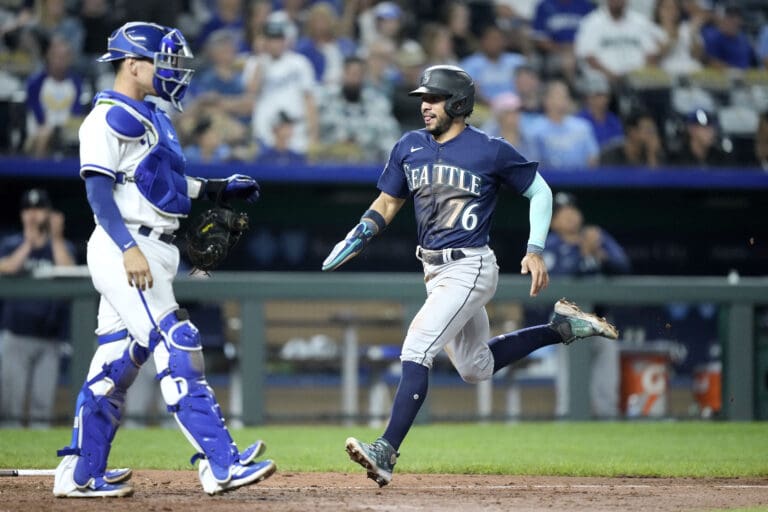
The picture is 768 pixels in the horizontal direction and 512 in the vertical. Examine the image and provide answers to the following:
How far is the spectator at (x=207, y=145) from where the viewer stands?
11.8 metres

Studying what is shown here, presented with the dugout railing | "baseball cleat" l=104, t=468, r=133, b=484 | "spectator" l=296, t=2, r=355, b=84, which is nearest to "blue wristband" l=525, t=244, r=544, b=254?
"baseball cleat" l=104, t=468, r=133, b=484

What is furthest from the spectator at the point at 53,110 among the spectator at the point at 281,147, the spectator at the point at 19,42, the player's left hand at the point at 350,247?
the player's left hand at the point at 350,247

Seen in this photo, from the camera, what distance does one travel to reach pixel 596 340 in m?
9.82

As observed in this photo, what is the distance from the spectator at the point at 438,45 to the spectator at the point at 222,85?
1888 millimetres

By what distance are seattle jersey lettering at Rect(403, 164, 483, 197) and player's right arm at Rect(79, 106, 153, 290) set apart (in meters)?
1.31

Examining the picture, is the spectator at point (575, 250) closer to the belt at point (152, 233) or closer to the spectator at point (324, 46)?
the spectator at point (324, 46)

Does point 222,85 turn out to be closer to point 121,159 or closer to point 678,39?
point 678,39

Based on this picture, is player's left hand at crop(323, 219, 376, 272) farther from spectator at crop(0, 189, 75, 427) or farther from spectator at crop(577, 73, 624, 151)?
spectator at crop(577, 73, 624, 151)

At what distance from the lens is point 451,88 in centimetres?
553

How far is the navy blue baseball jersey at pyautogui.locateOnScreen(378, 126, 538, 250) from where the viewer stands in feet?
18.2

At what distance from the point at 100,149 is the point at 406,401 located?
1.62 meters

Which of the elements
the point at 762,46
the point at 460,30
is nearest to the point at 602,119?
the point at 460,30

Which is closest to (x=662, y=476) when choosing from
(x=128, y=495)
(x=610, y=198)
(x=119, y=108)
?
(x=128, y=495)

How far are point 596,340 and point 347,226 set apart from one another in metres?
3.90
